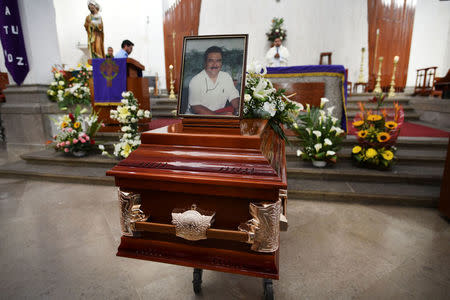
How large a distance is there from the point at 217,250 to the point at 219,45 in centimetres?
81

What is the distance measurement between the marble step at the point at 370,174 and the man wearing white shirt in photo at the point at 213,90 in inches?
98.2

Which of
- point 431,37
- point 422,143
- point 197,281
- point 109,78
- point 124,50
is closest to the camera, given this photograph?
point 197,281

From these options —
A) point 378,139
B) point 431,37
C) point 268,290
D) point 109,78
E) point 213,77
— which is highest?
point 431,37

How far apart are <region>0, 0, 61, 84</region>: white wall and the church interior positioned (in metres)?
0.02

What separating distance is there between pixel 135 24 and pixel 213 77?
10110mm

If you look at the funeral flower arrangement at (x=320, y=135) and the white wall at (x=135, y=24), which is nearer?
the funeral flower arrangement at (x=320, y=135)

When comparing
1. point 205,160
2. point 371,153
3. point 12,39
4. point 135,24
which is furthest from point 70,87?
point 135,24

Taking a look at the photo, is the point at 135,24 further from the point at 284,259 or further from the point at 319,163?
the point at 284,259

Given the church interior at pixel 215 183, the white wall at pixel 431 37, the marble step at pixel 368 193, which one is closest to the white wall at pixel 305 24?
the white wall at pixel 431 37

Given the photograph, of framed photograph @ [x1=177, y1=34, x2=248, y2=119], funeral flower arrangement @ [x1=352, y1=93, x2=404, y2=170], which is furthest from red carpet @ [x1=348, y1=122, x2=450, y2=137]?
framed photograph @ [x1=177, y1=34, x2=248, y2=119]

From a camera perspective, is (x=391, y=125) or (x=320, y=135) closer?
(x=391, y=125)

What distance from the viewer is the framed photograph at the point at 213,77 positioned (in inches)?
39.4

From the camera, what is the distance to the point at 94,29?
15.6 feet

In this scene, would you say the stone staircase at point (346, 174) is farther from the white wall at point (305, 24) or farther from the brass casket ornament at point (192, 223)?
the white wall at point (305, 24)
